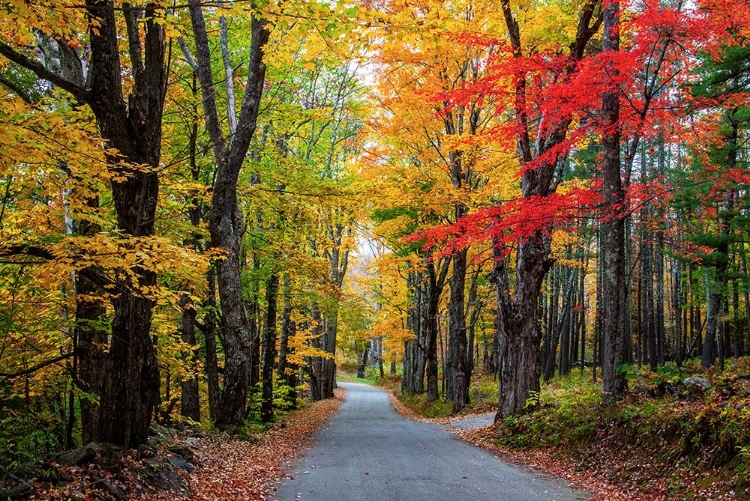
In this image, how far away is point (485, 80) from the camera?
1050cm

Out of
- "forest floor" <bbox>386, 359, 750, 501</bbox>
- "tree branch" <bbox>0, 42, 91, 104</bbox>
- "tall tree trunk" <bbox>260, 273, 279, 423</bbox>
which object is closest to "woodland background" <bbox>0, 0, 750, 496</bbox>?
"tree branch" <bbox>0, 42, 91, 104</bbox>

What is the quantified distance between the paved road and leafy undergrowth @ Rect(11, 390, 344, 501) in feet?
1.96

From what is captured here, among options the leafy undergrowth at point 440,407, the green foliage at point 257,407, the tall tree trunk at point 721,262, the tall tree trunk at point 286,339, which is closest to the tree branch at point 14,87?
the green foliage at point 257,407

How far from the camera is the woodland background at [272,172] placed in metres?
5.66

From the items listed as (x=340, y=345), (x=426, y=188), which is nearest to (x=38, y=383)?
(x=426, y=188)

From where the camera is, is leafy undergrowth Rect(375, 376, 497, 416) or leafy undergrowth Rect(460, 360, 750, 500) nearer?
leafy undergrowth Rect(460, 360, 750, 500)

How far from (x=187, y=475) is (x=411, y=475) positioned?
11.0 ft

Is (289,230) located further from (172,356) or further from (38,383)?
(38,383)

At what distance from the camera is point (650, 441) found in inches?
307

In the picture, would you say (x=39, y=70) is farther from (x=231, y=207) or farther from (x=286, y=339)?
(x=286, y=339)

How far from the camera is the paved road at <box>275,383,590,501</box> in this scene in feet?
22.2

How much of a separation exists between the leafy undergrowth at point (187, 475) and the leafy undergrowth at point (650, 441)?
4.89m

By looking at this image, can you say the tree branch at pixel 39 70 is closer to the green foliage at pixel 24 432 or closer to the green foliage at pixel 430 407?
the green foliage at pixel 24 432

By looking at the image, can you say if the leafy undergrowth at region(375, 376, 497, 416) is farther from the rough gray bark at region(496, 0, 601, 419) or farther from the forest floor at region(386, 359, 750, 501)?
the forest floor at region(386, 359, 750, 501)
